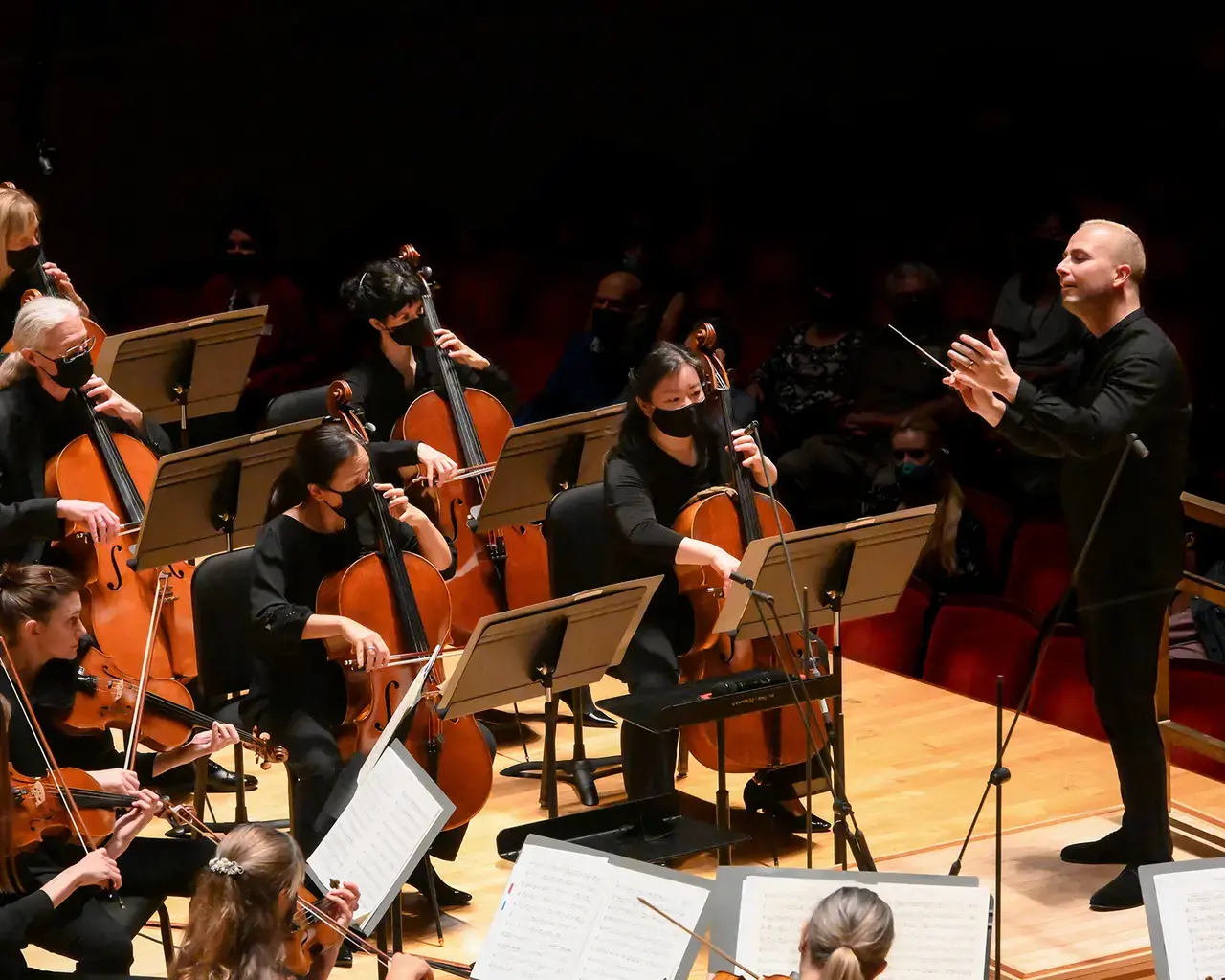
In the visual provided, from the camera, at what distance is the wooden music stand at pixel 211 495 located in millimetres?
4398

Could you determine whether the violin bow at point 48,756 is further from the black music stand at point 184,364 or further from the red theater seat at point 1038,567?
the red theater seat at point 1038,567

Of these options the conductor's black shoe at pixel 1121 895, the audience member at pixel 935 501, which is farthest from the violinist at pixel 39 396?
the conductor's black shoe at pixel 1121 895

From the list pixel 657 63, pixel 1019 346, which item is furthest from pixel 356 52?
pixel 1019 346

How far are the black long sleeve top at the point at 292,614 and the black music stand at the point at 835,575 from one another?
0.90 meters

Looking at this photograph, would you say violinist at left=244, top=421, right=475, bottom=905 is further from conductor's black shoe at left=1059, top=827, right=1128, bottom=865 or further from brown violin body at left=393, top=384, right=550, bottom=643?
conductor's black shoe at left=1059, top=827, right=1128, bottom=865

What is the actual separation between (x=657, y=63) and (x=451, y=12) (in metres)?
0.97

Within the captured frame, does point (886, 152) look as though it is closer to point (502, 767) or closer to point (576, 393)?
point (576, 393)

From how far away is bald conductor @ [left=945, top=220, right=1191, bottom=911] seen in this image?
150 inches

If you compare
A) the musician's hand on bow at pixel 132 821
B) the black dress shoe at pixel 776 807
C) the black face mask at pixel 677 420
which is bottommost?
the musician's hand on bow at pixel 132 821

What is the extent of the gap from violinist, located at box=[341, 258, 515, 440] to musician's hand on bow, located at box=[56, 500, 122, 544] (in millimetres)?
946

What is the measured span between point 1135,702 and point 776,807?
3.64 ft

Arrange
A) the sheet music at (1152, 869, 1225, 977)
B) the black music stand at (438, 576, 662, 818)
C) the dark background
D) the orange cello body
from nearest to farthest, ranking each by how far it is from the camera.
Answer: the sheet music at (1152, 869, 1225, 977) → the black music stand at (438, 576, 662, 818) → the orange cello body → the dark background

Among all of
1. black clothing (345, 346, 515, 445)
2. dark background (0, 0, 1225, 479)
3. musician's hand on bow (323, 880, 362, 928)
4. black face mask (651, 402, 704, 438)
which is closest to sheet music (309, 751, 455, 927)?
musician's hand on bow (323, 880, 362, 928)

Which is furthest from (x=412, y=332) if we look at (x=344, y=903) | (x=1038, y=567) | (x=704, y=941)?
(x=704, y=941)
